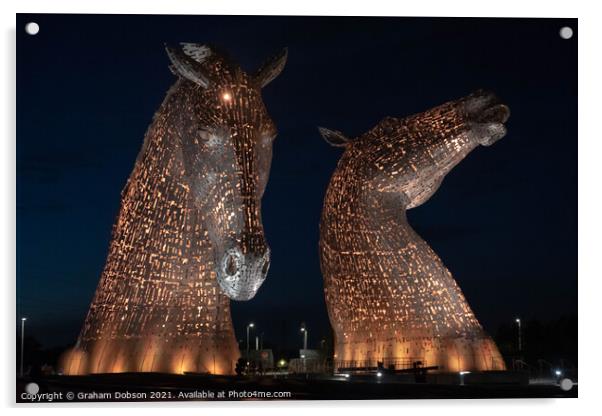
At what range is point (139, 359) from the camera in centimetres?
954

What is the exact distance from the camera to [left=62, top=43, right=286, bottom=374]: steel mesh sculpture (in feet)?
29.8

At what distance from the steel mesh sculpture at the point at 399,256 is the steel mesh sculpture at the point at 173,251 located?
1.97m

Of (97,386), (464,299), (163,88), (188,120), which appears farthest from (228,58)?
(464,299)

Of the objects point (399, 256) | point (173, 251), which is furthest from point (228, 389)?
point (399, 256)

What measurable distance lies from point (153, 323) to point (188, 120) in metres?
1.94

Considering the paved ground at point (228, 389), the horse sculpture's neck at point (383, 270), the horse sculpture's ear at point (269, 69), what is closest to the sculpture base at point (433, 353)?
the horse sculpture's neck at point (383, 270)

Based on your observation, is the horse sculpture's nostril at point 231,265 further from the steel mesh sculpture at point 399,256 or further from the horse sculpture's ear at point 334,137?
the horse sculpture's ear at point 334,137

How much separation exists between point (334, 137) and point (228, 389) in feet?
12.1

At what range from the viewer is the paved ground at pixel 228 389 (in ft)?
30.2

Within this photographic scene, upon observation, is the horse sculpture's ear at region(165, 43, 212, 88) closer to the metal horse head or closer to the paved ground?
the metal horse head

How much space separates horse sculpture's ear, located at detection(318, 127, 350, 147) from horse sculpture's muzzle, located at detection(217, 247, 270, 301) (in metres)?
3.69

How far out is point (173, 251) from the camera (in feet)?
32.0

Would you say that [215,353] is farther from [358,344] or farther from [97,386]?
[358,344]

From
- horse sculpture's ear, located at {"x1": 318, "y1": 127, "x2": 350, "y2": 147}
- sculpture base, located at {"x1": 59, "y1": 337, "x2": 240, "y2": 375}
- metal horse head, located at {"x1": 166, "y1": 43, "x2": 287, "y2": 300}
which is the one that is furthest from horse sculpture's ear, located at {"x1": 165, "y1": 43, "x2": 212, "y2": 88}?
horse sculpture's ear, located at {"x1": 318, "y1": 127, "x2": 350, "y2": 147}
